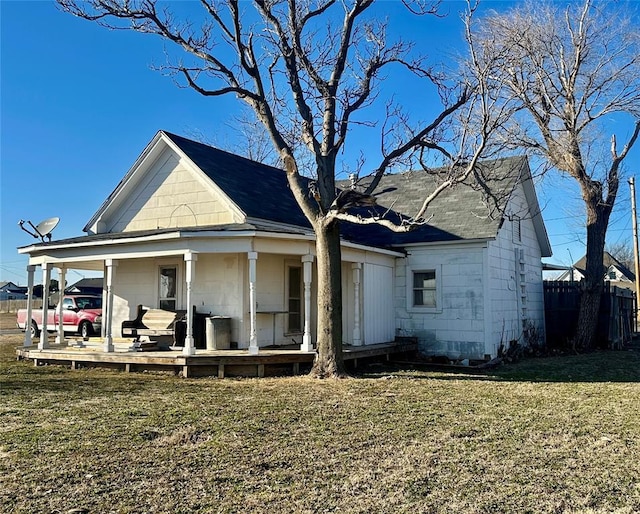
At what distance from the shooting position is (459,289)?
1509cm

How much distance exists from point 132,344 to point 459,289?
8588 millimetres

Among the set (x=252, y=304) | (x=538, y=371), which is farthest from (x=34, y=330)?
(x=538, y=371)

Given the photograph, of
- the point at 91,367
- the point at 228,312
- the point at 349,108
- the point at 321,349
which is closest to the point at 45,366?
the point at 91,367

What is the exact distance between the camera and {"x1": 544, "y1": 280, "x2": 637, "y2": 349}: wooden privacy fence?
1873 centimetres

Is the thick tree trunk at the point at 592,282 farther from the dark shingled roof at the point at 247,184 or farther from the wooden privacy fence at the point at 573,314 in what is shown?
the dark shingled roof at the point at 247,184

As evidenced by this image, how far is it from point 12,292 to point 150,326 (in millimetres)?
67508

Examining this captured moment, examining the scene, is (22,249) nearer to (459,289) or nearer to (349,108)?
(349,108)

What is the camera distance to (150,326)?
13.7 metres

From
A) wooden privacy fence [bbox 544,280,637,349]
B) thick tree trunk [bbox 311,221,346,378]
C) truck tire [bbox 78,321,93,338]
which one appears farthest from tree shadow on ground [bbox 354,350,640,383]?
truck tire [bbox 78,321,93,338]

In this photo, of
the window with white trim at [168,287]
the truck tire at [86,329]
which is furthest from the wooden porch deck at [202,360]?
the truck tire at [86,329]

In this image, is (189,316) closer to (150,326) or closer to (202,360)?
(202,360)

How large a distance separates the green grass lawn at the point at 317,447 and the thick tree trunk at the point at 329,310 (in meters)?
0.57

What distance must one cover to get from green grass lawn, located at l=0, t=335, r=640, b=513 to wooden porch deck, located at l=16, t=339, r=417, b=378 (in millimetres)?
857

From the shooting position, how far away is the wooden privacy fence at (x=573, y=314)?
61.5 ft
